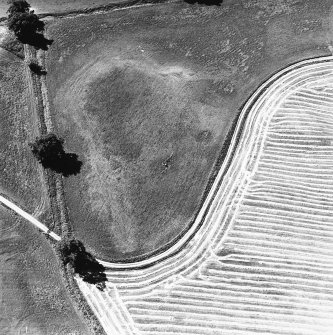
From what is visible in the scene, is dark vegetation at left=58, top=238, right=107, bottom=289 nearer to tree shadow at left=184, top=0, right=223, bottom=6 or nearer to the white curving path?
the white curving path

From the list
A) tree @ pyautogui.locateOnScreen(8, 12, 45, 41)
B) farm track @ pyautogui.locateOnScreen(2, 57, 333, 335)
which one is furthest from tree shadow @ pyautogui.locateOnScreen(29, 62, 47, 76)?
farm track @ pyautogui.locateOnScreen(2, 57, 333, 335)

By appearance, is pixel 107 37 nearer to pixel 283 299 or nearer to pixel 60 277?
pixel 60 277

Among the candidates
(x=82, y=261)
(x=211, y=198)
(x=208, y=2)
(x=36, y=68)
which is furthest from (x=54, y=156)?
(x=208, y=2)

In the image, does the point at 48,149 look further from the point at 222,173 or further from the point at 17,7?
the point at 17,7

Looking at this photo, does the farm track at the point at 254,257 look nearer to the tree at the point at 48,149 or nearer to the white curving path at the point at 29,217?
the white curving path at the point at 29,217

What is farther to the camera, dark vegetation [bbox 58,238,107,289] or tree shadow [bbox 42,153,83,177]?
tree shadow [bbox 42,153,83,177]
